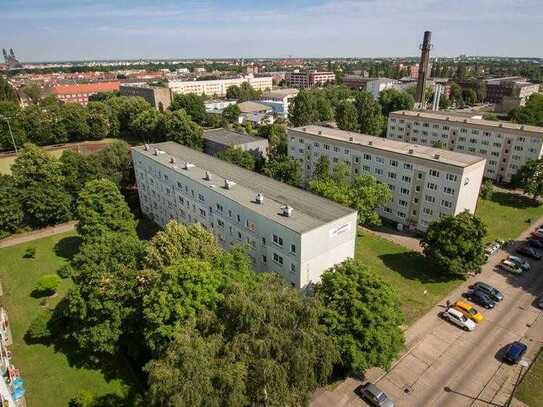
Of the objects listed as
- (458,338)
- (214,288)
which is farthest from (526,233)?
(214,288)

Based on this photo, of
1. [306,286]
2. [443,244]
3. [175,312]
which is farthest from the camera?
[443,244]

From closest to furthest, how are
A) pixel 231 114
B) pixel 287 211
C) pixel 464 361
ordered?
1. pixel 464 361
2. pixel 287 211
3. pixel 231 114

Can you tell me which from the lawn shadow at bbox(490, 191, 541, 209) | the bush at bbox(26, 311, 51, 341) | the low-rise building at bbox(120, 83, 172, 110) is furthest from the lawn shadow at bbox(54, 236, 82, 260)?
the low-rise building at bbox(120, 83, 172, 110)

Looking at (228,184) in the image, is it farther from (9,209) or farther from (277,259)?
(9,209)

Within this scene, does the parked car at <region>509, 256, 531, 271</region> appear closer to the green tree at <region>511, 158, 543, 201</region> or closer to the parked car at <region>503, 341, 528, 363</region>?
the parked car at <region>503, 341, 528, 363</region>

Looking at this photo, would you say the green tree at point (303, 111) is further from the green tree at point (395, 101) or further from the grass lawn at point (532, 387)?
the grass lawn at point (532, 387)

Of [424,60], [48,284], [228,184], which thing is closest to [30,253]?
[48,284]

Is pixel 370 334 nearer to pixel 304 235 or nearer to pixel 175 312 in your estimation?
pixel 304 235
